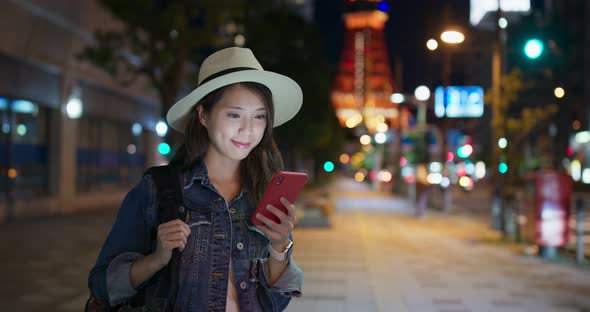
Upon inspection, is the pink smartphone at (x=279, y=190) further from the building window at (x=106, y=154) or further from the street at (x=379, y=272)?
the building window at (x=106, y=154)

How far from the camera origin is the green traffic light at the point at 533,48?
1161 cm

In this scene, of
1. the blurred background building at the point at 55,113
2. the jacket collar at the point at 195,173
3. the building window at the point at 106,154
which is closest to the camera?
the jacket collar at the point at 195,173

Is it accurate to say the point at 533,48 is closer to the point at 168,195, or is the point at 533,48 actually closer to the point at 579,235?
the point at 579,235

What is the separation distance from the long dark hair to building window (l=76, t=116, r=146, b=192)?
78.4ft

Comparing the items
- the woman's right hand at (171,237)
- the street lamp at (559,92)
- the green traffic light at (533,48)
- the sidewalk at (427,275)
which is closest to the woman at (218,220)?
the woman's right hand at (171,237)

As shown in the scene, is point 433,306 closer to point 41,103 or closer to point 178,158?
point 178,158

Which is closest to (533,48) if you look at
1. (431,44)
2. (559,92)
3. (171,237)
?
(559,92)

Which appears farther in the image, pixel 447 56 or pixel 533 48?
pixel 447 56

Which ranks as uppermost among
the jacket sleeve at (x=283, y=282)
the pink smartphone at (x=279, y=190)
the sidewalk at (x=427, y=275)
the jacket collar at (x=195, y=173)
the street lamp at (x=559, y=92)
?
the street lamp at (x=559, y=92)

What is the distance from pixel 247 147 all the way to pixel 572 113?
5908 centimetres

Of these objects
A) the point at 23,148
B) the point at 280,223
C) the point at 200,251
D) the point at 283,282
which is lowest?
the point at 283,282

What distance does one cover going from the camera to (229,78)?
2.70m

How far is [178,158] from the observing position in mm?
2832

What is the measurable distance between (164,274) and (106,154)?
27.7 metres
